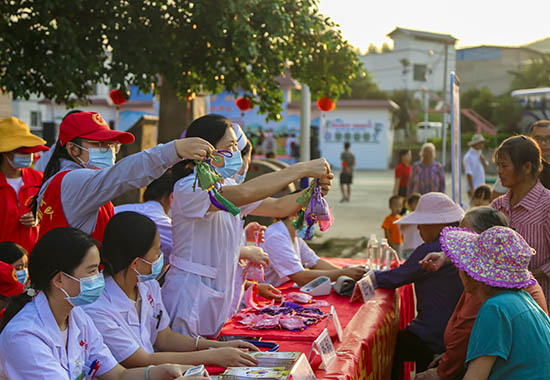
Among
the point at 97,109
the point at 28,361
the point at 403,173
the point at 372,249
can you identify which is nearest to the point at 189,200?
the point at 28,361

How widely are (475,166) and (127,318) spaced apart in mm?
8201

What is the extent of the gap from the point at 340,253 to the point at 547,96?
18031 mm

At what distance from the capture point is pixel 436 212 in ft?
12.3

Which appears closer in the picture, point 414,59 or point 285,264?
point 285,264

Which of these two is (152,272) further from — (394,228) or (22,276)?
(394,228)

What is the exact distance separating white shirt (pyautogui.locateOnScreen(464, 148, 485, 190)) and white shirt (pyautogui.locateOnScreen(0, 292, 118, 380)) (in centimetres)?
837

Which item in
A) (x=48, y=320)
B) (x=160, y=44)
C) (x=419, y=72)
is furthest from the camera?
(x=419, y=72)

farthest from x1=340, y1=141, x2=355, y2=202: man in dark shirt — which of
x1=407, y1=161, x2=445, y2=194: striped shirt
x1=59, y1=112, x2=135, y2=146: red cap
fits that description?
x1=59, y1=112, x2=135, y2=146: red cap

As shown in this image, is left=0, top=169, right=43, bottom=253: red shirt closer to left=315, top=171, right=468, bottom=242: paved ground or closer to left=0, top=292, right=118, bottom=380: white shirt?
left=0, top=292, right=118, bottom=380: white shirt

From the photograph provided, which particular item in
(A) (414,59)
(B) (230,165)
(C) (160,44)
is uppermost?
(A) (414,59)

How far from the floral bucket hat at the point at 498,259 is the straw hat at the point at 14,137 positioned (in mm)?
3088

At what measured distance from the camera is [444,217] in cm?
368

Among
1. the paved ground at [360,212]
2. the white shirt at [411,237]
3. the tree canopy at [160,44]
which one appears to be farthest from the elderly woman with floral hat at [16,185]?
the paved ground at [360,212]

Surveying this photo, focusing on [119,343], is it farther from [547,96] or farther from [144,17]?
[547,96]
